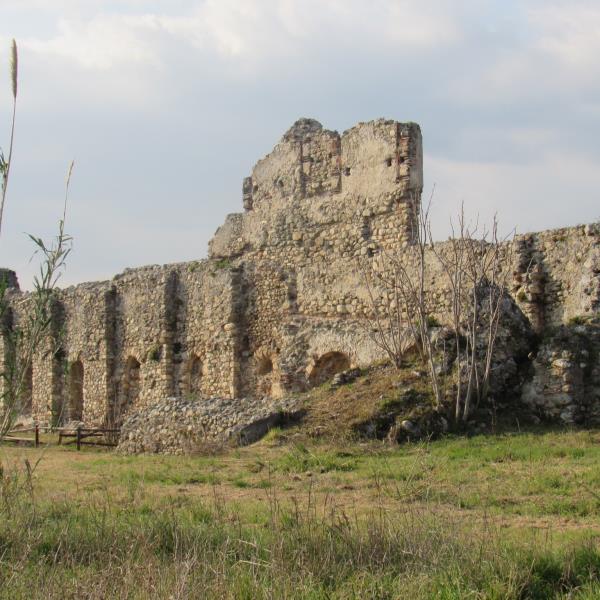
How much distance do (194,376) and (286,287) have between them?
346cm

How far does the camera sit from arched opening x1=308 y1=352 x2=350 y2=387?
16.3 metres

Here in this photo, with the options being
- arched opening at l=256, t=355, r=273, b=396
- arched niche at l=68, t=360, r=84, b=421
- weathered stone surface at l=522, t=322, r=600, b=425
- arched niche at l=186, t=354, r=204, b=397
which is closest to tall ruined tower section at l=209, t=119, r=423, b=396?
arched opening at l=256, t=355, r=273, b=396

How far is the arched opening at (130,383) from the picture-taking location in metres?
21.5

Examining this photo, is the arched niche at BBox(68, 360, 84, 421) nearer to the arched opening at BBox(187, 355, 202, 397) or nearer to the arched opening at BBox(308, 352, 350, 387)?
the arched opening at BBox(187, 355, 202, 397)

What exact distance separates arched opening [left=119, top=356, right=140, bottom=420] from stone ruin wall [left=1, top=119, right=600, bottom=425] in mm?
31

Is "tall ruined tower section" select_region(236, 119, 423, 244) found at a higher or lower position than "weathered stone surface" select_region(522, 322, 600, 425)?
higher

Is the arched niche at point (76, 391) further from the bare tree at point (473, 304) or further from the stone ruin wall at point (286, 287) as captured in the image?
the bare tree at point (473, 304)

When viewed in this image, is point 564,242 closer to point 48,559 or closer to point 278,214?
point 278,214

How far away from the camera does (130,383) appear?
853 inches

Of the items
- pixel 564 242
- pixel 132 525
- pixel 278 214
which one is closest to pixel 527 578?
pixel 132 525

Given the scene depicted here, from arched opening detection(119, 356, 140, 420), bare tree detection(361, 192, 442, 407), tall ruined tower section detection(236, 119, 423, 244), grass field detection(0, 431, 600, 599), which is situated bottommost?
grass field detection(0, 431, 600, 599)

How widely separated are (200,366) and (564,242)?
8.95 metres

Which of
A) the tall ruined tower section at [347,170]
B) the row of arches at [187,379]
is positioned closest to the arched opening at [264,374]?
the row of arches at [187,379]

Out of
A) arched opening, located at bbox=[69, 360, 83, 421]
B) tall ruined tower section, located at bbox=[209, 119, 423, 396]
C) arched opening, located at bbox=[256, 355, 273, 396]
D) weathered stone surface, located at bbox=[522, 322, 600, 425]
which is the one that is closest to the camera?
weathered stone surface, located at bbox=[522, 322, 600, 425]
